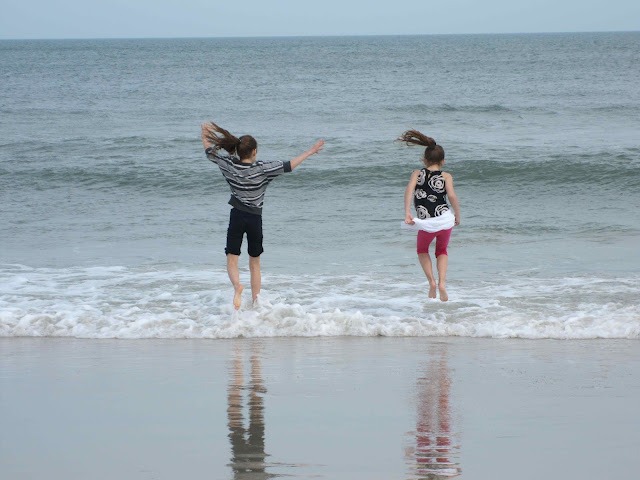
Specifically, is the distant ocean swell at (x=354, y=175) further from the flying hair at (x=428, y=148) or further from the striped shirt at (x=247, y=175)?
the flying hair at (x=428, y=148)

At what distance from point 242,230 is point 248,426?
10.4ft

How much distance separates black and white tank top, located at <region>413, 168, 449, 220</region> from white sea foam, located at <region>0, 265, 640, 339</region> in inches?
A: 36.3

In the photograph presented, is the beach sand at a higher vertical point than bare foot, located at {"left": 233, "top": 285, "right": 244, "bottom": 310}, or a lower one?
lower

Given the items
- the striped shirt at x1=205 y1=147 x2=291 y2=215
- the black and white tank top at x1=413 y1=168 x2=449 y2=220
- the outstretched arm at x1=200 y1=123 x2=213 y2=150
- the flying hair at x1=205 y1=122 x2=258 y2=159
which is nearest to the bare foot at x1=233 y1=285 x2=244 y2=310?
the striped shirt at x1=205 y1=147 x2=291 y2=215

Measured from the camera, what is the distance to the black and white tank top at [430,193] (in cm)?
760

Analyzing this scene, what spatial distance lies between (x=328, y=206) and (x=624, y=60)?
58.6m

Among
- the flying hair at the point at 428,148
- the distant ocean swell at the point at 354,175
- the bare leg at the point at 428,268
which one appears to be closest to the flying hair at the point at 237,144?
the flying hair at the point at 428,148

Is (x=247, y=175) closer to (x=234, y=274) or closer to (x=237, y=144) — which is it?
(x=237, y=144)

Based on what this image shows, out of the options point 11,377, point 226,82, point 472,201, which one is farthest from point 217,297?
point 226,82

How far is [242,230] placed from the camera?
7.64m

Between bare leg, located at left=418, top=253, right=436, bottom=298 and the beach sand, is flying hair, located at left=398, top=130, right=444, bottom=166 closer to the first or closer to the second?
bare leg, located at left=418, top=253, right=436, bottom=298

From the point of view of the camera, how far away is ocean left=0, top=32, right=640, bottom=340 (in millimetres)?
7641

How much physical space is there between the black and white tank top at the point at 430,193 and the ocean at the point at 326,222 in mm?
925

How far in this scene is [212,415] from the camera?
4863mm
